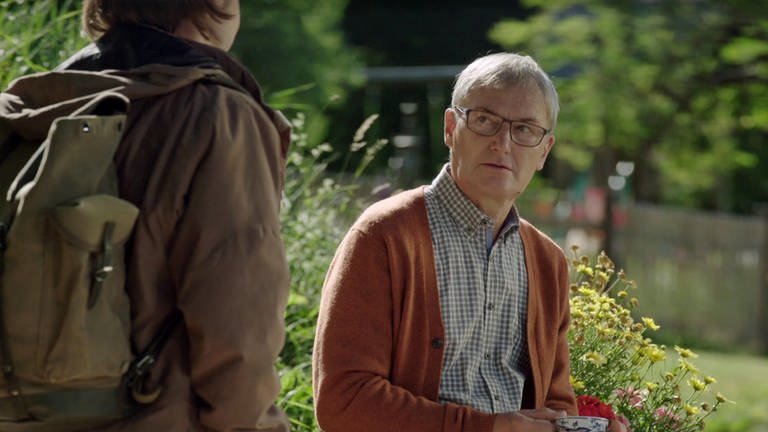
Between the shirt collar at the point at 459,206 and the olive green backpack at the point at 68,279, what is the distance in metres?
1.09

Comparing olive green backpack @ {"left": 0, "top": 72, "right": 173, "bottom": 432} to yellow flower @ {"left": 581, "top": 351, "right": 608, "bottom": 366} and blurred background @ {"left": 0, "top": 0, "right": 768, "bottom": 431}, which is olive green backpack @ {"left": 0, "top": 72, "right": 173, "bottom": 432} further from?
blurred background @ {"left": 0, "top": 0, "right": 768, "bottom": 431}

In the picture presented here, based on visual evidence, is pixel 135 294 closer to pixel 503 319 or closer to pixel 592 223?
pixel 503 319

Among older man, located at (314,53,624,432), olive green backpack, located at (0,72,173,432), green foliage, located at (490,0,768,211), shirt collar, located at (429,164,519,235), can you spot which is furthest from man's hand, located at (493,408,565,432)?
green foliage, located at (490,0,768,211)

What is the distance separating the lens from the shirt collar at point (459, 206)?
9.92 ft

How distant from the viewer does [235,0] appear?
7.81 ft

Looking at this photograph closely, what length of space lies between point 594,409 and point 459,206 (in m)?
0.68

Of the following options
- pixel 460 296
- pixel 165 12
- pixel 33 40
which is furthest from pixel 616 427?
pixel 33 40

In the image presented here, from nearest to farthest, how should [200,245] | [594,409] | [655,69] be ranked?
[200,245] → [594,409] → [655,69]

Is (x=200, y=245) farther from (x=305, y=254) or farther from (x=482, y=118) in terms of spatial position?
(x=305, y=254)

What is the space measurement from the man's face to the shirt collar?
17 mm

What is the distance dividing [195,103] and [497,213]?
1079mm

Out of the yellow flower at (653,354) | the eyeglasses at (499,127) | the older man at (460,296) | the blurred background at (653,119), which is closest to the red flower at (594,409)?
the older man at (460,296)

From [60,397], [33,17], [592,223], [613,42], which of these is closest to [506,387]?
[60,397]

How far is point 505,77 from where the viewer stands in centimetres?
297
